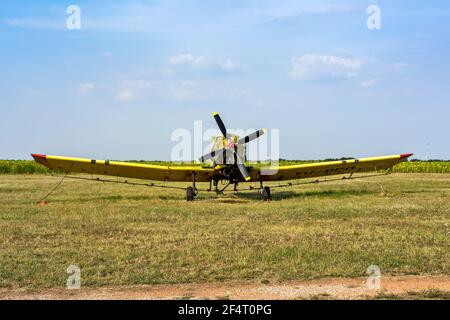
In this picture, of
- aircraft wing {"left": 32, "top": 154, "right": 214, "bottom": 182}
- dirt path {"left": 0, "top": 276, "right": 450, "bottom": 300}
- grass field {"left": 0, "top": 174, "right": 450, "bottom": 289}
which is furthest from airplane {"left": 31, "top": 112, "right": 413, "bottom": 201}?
dirt path {"left": 0, "top": 276, "right": 450, "bottom": 300}

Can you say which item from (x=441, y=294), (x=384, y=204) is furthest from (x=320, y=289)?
(x=384, y=204)

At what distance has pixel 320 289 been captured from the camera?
809cm

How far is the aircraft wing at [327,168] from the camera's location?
24.8 metres

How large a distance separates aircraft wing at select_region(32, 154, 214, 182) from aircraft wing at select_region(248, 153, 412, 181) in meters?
2.61

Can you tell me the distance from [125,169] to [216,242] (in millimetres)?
12623

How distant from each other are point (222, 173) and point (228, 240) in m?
12.0

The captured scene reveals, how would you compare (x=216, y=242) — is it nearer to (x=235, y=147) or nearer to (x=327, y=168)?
(x=235, y=147)

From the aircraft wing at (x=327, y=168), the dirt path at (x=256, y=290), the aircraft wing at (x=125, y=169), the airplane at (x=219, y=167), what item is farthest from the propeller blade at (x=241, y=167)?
the dirt path at (x=256, y=290)

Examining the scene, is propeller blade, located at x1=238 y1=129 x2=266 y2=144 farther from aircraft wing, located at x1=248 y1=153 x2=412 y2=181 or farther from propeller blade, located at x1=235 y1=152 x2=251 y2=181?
aircraft wing, located at x1=248 y1=153 x2=412 y2=181

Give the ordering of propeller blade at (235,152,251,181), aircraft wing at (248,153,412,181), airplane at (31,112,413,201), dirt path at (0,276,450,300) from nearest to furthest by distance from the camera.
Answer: dirt path at (0,276,450,300)
airplane at (31,112,413,201)
propeller blade at (235,152,251,181)
aircraft wing at (248,153,412,181)

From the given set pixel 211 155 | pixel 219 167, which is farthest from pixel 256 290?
pixel 211 155

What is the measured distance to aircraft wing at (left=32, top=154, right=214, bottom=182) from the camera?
73.6 feet

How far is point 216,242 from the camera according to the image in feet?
39.0
